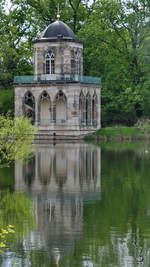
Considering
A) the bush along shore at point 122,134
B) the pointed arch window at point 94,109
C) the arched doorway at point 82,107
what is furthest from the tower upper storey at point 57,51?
the bush along shore at point 122,134

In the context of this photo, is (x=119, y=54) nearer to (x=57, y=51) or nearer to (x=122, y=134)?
(x=57, y=51)

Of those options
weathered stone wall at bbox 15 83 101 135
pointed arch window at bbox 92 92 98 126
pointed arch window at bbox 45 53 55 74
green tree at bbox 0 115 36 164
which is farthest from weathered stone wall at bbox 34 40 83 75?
green tree at bbox 0 115 36 164

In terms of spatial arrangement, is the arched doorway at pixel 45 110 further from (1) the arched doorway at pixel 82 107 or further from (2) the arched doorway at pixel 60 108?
(1) the arched doorway at pixel 82 107

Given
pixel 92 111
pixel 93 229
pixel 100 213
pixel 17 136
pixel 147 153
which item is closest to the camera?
pixel 93 229

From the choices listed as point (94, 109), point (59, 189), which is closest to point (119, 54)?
point (94, 109)

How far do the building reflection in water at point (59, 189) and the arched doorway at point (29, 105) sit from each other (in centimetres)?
2042

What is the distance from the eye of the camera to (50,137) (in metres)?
60.4

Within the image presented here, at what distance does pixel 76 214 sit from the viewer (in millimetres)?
18953

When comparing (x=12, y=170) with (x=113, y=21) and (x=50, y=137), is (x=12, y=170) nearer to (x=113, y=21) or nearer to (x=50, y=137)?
(x=50, y=137)

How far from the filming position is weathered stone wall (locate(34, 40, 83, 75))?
61094mm

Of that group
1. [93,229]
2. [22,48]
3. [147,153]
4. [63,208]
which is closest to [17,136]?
[63,208]

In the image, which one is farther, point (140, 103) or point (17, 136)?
point (140, 103)

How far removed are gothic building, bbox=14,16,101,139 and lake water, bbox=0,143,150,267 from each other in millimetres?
26439

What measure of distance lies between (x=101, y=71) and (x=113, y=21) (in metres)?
5.48
